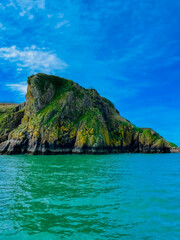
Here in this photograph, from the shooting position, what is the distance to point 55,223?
8.27m

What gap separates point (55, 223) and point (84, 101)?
239 ft

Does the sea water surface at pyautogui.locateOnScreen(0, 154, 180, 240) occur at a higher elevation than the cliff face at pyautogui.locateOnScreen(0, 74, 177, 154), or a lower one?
lower

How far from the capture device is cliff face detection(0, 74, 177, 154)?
64750 millimetres

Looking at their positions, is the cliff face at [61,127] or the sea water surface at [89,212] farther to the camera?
the cliff face at [61,127]

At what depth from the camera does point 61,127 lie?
6975 centimetres

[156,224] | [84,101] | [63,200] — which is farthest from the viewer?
[84,101]

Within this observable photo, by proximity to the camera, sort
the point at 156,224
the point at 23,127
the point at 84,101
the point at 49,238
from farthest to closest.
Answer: the point at 84,101 → the point at 23,127 → the point at 156,224 → the point at 49,238

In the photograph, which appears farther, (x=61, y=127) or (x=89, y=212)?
(x=61, y=127)

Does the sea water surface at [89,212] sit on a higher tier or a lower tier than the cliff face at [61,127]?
lower

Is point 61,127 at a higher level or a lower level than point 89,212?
higher

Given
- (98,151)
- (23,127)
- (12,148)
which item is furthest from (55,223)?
(23,127)

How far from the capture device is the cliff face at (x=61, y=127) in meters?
64.8

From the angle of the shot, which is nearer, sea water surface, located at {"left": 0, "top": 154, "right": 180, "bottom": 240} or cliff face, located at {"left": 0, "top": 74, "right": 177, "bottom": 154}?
sea water surface, located at {"left": 0, "top": 154, "right": 180, "bottom": 240}

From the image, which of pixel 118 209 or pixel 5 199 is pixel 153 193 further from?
pixel 5 199
